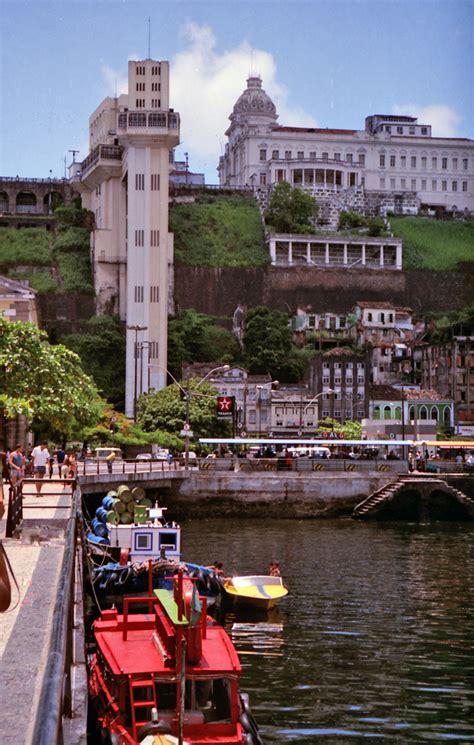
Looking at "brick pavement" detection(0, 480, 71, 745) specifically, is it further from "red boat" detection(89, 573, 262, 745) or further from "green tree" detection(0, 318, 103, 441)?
"green tree" detection(0, 318, 103, 441)

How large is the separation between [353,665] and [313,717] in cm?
506

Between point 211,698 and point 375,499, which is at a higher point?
point 375,499

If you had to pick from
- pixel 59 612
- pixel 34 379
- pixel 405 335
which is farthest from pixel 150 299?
pixel 59 612

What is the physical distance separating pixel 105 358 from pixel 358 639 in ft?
322

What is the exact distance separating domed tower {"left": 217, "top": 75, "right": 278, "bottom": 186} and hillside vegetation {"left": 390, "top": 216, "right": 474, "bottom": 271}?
957 inches

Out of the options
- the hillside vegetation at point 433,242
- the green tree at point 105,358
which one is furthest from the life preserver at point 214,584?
the hillside vegetation at point 433,242

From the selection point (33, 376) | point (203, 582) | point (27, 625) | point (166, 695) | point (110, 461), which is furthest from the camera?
point (110, 461)

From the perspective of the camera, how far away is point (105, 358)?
130 metres

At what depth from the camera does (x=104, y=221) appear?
14088 centimetres

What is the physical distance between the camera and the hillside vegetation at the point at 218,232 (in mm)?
150250

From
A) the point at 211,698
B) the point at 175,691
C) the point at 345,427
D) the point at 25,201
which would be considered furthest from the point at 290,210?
the point at 175,691

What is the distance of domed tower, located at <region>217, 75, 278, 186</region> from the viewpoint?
185250 millimetres

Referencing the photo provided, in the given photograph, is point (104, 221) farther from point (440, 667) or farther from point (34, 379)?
point (440, 667)

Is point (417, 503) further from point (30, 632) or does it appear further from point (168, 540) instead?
point (30, 632)
